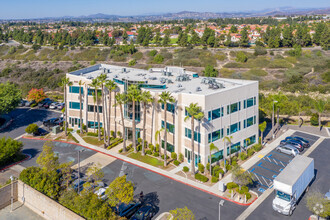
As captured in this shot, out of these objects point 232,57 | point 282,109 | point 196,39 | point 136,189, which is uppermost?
point 196,39

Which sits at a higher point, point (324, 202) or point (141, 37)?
point (141, 37)

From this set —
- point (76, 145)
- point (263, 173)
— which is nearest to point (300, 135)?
point (263, 173)

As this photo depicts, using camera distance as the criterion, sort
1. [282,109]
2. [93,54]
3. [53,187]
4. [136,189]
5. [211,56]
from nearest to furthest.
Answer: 1. [53,187]
2. [136,189]
3. [282,109]
4. [211,56]
5. [93,54]

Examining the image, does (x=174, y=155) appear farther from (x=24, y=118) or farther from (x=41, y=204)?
(x=24, y=118)

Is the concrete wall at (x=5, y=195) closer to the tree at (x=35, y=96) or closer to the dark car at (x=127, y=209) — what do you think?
the dark car at (x=127, y=209)

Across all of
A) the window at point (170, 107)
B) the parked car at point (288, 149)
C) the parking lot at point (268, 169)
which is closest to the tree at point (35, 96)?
the window at point (170, 107)

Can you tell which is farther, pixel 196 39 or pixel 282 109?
pixel 196 39

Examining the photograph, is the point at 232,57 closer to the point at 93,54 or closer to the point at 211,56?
the point at 211,56

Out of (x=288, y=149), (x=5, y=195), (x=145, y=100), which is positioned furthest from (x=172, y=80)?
(x=5, y=195)
